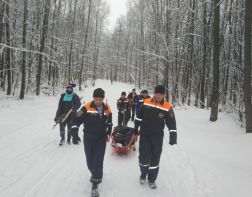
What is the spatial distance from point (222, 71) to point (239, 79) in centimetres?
1176

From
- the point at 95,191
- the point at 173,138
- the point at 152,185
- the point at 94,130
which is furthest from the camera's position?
the point at 152,185

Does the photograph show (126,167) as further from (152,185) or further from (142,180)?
(152,185)

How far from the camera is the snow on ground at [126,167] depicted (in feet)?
18.8

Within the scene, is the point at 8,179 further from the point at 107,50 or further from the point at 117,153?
the point at 107,50

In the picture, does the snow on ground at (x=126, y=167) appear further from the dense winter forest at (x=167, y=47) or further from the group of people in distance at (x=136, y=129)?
the dense winter forest at (x=167, y=47)

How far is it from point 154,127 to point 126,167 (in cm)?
207

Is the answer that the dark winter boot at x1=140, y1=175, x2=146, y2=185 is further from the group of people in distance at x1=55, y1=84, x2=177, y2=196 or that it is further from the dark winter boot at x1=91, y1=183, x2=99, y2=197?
the dark winter boot at x1=91, y1=183, x2=99, y2=197

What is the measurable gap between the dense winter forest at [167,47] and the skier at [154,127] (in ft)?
16.5

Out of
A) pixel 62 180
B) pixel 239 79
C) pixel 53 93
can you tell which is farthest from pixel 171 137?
pixel 53 93

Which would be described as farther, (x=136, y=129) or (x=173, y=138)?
(x=136, y=129)

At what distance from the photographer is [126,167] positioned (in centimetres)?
735

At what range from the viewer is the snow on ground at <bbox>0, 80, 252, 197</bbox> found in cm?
573

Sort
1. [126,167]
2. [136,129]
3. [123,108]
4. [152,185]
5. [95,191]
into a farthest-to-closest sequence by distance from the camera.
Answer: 1. [123,108]
2. [126,167]
3. [136,129]
4. [152,185]
5. [95,191]

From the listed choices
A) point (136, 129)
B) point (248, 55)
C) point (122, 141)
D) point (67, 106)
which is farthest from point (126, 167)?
point (248, 55)
